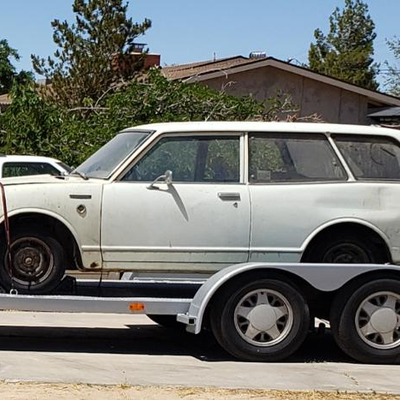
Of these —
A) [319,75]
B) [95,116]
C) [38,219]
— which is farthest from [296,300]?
[319,75]

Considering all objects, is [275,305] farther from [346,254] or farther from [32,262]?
[32,262]

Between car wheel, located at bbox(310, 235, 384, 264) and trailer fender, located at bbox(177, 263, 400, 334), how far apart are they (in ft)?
0.97

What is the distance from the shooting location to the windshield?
9.41 metres

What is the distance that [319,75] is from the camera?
93.1 ft

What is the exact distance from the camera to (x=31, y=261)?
9023mm

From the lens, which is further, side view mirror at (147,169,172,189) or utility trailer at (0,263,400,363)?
side view mirror at (147,169,172,189)

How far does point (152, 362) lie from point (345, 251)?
2075 millimetres

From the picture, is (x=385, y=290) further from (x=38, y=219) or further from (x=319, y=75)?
(x=319, y=75)

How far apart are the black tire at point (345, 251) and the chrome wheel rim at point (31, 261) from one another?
2.39 m

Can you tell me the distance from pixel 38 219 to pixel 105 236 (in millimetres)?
626

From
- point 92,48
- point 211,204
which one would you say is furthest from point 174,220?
point 92,48

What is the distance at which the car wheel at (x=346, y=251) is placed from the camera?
30.9ft

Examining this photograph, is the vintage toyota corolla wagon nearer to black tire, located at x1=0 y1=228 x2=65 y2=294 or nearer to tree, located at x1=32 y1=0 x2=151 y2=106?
black tire, located at x1=0 y1=228 x2=65 y2=294

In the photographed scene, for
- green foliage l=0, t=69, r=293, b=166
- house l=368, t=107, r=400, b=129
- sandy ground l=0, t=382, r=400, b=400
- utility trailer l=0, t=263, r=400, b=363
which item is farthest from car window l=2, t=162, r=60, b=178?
house l=368, t=107, r=400, b=129
